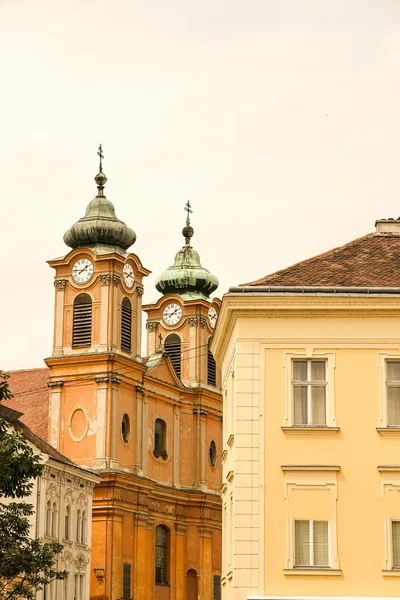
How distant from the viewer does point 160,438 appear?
233 feet

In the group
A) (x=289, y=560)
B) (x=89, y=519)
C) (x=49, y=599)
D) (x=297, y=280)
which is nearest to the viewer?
(x=289, y=560)

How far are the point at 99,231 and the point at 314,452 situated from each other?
144 ft

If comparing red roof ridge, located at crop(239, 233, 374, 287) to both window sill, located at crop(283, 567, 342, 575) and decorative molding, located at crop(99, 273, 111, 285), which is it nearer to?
window sill, located at crop(283, 567, 342, 575)

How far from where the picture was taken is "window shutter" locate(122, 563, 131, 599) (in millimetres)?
62656

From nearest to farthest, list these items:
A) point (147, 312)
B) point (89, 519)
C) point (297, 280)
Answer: point (297, 280) → point (89, 519) → point (147, 312)

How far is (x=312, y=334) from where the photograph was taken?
87.6ft

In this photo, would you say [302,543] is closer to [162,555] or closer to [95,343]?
[95,343]

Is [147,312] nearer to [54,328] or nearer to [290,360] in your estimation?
[54,328]

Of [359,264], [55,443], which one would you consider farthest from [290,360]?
[55,443]

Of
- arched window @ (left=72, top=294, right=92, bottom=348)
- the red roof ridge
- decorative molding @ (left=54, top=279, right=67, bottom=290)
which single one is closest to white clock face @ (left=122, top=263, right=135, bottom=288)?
arched window @ (left=72, top=294, right=92, bottom=348)

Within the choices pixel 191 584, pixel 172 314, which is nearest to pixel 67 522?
pixel 191 584

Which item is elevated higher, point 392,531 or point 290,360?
point 290,360

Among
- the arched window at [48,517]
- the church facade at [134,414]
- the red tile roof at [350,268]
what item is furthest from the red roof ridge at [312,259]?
the church facade at [134,414]

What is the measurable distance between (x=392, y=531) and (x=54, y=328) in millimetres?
42405
